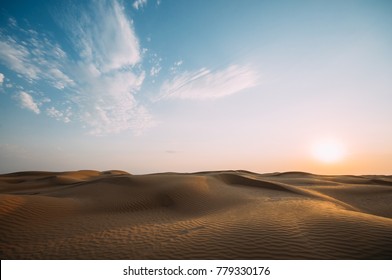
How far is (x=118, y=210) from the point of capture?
41.1 ft

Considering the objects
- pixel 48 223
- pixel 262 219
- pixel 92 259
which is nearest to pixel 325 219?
pixel 262 219

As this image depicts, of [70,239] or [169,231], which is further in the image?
[169,231]

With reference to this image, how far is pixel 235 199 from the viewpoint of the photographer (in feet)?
44.6

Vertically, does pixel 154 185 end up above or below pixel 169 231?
above

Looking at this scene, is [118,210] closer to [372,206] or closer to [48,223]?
[48,223]

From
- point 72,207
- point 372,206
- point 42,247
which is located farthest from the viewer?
point 372,206

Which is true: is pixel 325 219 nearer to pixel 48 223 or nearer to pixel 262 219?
pixel 262 219

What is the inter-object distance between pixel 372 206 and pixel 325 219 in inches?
446

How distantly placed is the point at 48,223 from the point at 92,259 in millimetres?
4956
